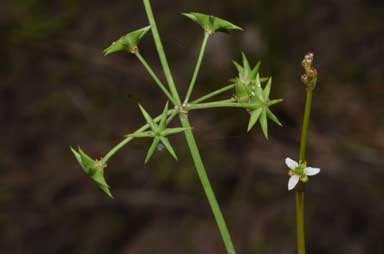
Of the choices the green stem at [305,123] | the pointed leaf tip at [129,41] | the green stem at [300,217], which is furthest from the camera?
the pointed leaf tip at [129,41]

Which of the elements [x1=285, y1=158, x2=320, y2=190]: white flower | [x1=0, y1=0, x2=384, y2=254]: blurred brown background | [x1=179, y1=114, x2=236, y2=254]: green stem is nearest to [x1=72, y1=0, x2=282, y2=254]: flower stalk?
[x1=179, y1=114, x2=236, y2=254]: green stem

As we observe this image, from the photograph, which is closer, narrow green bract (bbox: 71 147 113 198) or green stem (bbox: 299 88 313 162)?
green stem (bbox: 299 88 313 162)

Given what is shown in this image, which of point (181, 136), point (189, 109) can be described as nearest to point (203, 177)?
point (189, 109)

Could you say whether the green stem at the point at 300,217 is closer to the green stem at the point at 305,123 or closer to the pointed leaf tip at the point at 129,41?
the green stem at the point at 305,123

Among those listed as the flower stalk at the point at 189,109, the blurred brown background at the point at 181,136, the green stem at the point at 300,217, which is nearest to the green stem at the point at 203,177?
the flower stalk at the point at 189,109

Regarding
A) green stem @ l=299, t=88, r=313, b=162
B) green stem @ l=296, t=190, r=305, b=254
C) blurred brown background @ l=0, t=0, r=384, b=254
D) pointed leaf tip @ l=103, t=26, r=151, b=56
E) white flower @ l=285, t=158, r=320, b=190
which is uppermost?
pointed leaf tip @ l=103, t=26, r=151, b=56

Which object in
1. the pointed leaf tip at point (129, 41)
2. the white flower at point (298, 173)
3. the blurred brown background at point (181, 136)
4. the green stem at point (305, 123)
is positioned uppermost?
the pointed leaf tip at point (129, 41)

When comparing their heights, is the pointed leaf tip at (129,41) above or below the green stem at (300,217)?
above

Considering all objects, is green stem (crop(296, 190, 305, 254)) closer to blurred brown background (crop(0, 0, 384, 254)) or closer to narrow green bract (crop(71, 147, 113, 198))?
narrow green bract (crop(71, 147, 113, 198))
